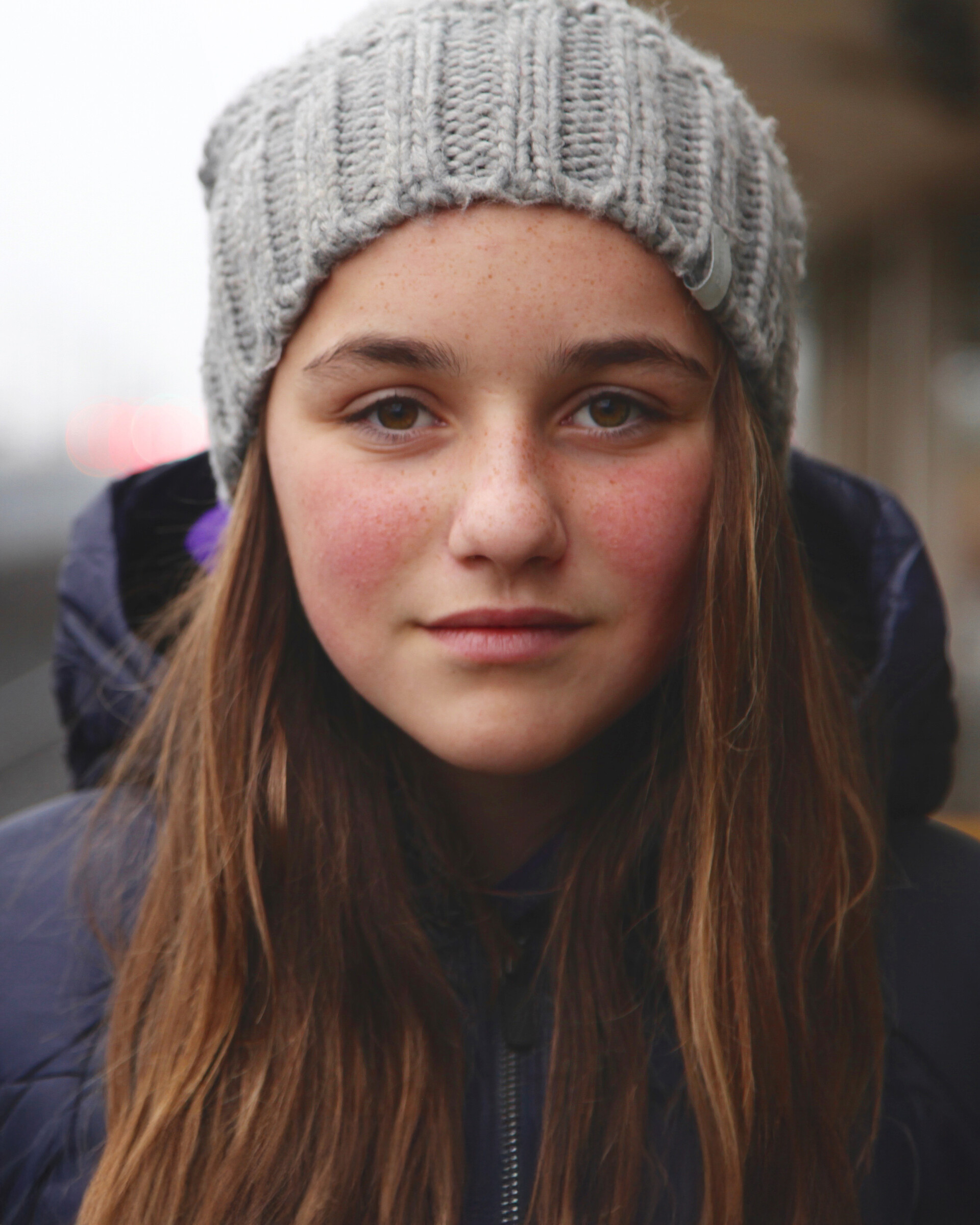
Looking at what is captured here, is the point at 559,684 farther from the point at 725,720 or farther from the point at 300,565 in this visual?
the point at 300,565

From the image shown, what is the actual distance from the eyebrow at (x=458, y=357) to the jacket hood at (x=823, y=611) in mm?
585

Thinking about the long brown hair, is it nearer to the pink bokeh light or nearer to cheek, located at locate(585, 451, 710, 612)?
cheek, located at locate(585, 451, 710, 612)

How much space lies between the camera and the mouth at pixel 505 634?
4.47 feet

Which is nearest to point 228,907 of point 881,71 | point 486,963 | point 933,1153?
point 486,963

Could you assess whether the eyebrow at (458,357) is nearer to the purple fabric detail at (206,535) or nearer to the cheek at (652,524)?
the cheek at (652,524)

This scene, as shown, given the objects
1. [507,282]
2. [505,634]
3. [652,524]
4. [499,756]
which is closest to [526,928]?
[499,756]

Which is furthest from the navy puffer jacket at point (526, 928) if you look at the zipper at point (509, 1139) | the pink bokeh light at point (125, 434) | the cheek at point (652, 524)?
the pink bokeh light at point (125, 434)

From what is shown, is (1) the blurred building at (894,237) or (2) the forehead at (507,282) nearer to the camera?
(2) the forehead at (507,282)

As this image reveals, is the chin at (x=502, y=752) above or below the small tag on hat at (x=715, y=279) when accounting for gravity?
below

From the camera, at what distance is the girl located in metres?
1.36

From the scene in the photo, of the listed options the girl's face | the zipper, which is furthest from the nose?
the zipper

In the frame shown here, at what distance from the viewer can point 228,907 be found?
1477 millimetres

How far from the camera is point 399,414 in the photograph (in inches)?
55.9

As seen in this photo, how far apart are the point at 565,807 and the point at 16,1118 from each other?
2.87 ft
